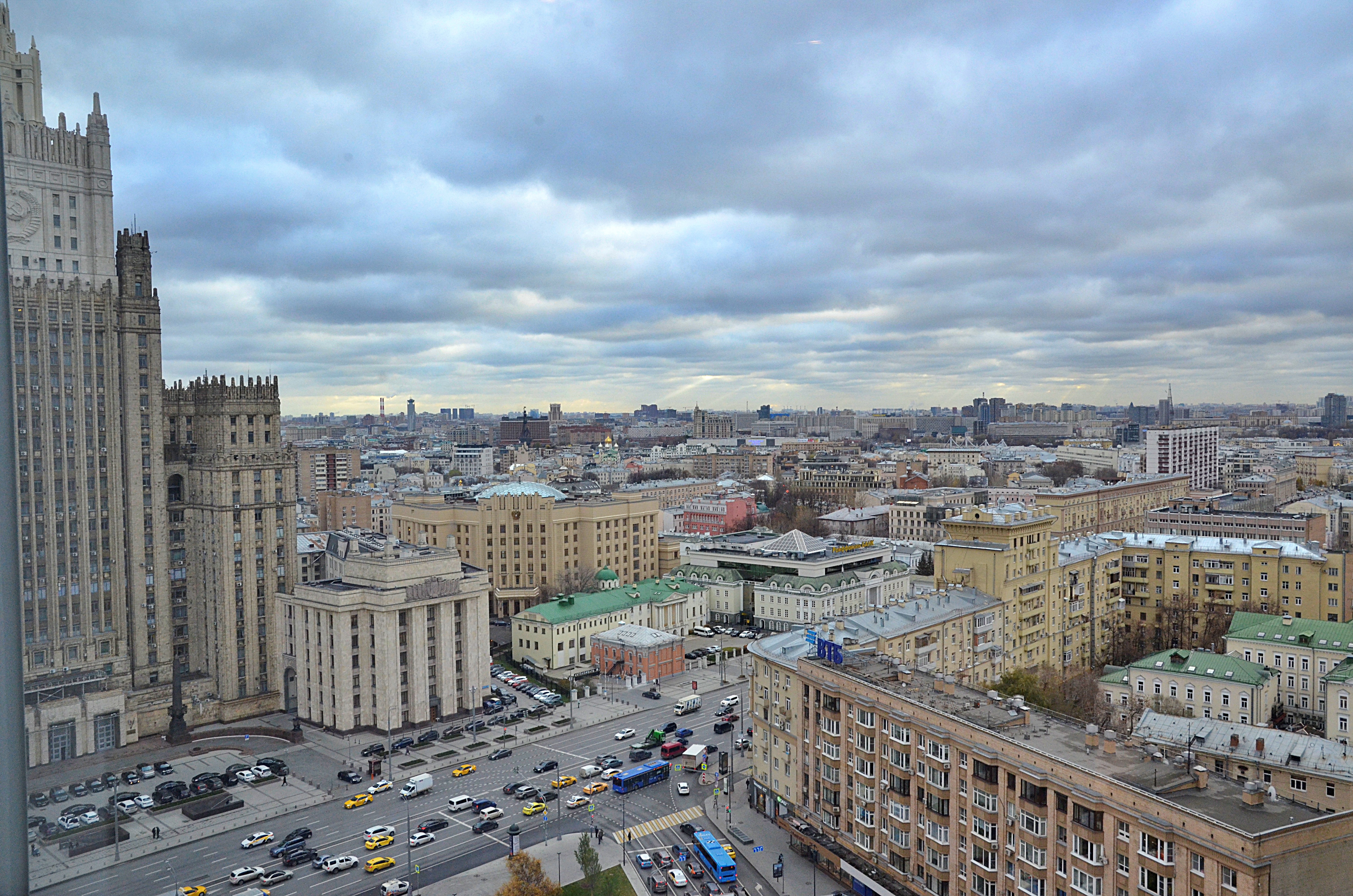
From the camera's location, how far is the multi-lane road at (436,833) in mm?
23641

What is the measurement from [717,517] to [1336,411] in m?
164

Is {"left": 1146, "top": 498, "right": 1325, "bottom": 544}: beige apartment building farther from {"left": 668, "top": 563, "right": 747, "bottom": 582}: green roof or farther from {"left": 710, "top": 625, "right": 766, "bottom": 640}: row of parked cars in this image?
{"left": 668, "top": 563, "right": 747, "bottom": 582}: green roof

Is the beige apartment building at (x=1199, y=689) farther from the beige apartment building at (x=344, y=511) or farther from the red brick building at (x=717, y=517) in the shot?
the beige apartment building at (x=344, y=511)

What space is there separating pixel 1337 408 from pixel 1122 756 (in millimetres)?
204648

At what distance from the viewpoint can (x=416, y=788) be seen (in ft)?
95.5

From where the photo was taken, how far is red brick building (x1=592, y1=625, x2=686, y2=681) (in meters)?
41.8

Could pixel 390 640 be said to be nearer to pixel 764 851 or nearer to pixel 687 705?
pixel 687 705

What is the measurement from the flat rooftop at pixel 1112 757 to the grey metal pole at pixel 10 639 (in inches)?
635

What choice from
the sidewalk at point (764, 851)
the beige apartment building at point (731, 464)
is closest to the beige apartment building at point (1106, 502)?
the sidewalk at point (764, 851)

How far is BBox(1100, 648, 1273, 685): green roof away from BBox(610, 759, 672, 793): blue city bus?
1644 cm

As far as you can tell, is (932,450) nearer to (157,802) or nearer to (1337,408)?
(1337,408)

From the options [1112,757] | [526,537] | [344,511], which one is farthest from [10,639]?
[344,511]

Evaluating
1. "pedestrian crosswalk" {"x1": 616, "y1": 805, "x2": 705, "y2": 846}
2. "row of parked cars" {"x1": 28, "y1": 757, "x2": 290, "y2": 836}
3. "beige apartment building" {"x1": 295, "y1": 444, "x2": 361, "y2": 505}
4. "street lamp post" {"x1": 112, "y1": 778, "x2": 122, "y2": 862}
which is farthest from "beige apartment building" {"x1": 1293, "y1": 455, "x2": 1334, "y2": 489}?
"street lamp post" {"x1": 112, "y1": 778, "x2": 122, "y2": 862}

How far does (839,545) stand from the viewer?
58.3 meters
